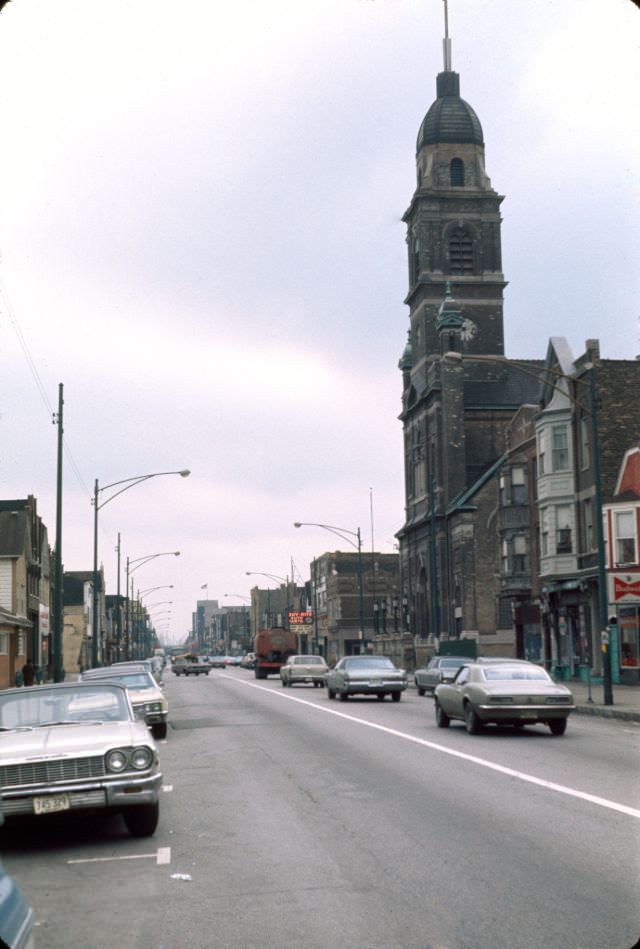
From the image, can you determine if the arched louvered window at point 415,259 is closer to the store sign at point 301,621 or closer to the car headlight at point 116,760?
the store sign at point 301,621

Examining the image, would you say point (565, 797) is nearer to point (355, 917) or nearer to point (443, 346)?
point (355, 917)

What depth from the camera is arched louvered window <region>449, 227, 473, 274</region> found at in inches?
3627

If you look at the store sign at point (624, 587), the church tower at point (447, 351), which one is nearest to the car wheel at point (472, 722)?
the store sign at point (624, 587)

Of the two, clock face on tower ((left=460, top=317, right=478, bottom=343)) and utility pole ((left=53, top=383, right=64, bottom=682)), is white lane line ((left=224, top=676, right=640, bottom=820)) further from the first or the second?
clock face on tower ((left=460, top=317, right=478, bottom=343))

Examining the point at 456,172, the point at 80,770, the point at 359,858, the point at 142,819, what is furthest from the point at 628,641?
the point at 456,172

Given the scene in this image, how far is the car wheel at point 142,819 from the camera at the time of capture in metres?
10.5

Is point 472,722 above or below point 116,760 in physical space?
below

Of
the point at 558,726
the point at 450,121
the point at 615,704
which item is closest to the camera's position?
the point at 558,726

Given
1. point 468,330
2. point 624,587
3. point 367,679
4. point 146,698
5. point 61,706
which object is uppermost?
point 468,330

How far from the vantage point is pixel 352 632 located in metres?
120

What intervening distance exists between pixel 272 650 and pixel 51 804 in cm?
6049

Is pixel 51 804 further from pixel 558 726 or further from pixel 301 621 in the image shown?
pixel 301 621

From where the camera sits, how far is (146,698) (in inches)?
838

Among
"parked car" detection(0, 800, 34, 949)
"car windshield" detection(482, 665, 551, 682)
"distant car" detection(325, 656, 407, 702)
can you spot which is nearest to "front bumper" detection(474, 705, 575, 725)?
"car windshield" detection(482, 665, 551, 682)
